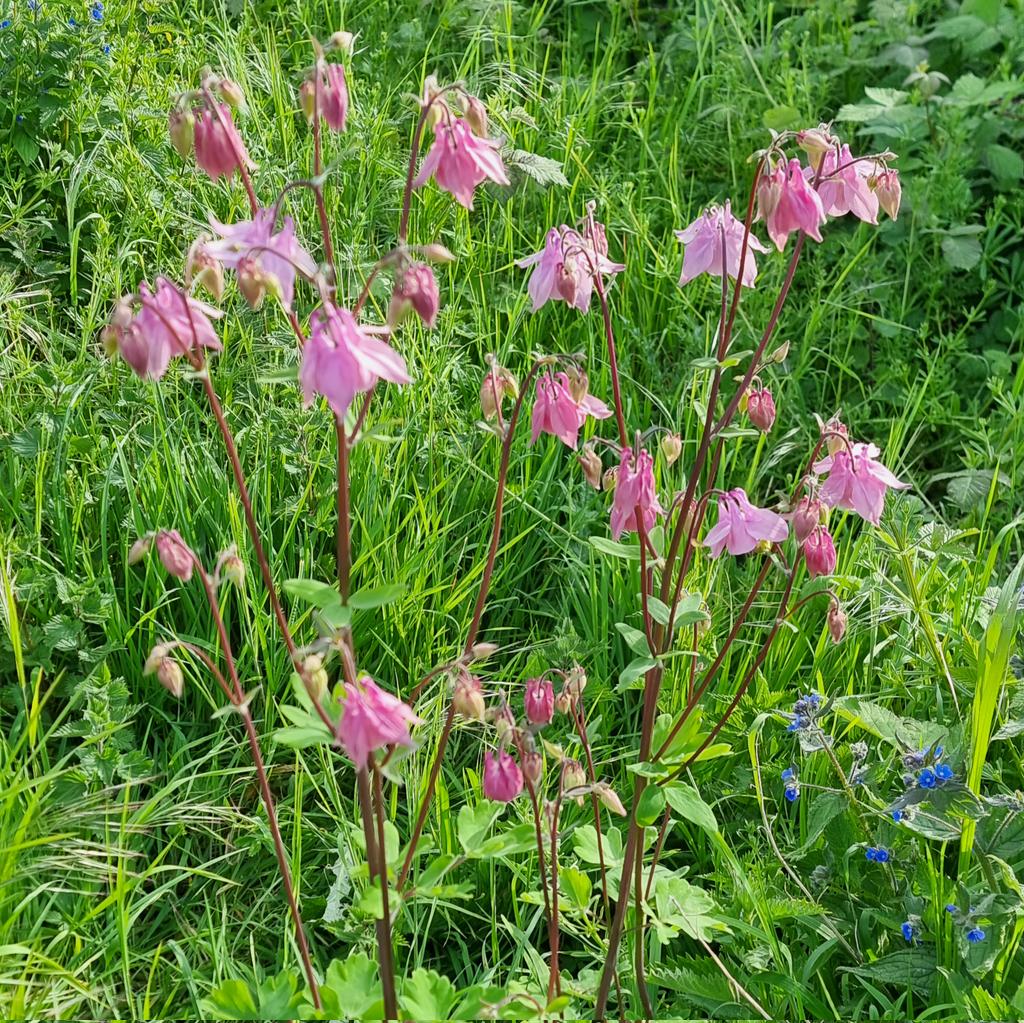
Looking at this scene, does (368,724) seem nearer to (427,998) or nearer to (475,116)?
(427,998)

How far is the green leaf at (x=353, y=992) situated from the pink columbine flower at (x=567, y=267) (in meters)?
0.97

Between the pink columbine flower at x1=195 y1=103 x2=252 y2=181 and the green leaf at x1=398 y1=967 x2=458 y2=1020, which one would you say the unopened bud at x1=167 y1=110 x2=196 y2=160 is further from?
the green leaf at x1=398 y1=967 x2=458 y2=1020

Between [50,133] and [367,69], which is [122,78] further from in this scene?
[367,69]

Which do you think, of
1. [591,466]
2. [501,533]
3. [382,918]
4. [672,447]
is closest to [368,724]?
[382,918]

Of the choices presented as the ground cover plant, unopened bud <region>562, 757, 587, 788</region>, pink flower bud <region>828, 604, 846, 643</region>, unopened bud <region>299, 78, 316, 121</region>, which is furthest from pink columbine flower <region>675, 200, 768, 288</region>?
unopened bud <region>562, 757, 587, 788</region>

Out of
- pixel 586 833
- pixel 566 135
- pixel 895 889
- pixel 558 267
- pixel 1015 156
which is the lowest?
pixel 895 889

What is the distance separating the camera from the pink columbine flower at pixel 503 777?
165 cm

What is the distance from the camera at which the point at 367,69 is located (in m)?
3.79

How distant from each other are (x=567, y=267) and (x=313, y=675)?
0.71 meters

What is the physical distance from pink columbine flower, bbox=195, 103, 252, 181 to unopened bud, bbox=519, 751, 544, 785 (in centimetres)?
85

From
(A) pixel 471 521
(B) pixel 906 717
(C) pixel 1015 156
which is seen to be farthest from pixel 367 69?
(B) pixel 906 717

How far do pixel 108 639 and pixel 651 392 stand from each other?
5.09 ft

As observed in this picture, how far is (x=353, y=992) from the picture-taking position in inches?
66.3

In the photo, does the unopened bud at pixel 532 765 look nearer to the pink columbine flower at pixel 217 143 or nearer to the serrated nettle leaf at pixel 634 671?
the serrated nettle leaf at pixel 634 671
